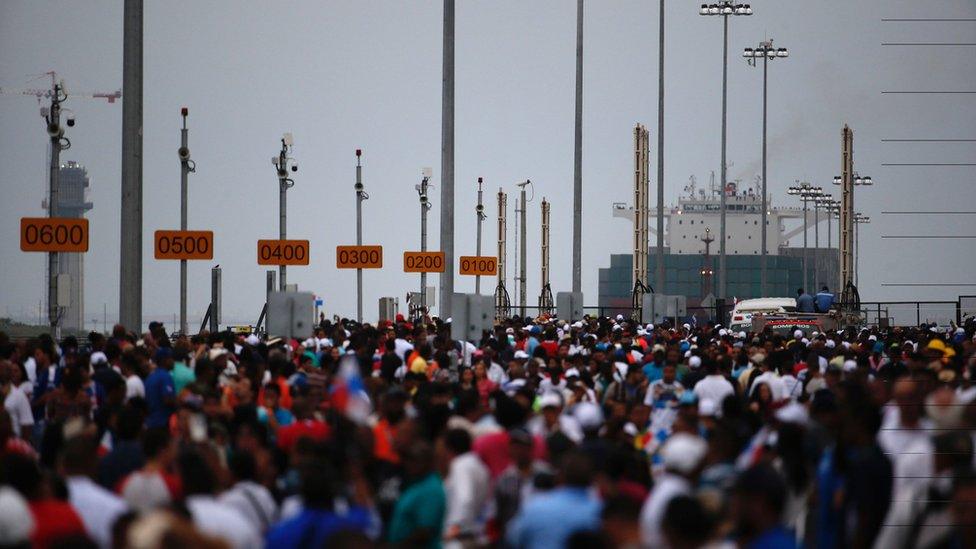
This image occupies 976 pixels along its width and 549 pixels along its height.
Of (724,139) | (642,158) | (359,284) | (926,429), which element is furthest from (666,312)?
(926,429)

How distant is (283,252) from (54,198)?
955 centimetres

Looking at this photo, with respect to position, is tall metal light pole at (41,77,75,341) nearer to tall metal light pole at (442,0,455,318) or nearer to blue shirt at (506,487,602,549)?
tall metal light pole at (442,0,455,318)

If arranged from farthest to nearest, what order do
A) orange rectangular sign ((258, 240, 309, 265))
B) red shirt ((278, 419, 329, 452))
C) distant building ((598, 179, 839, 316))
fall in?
distant building ((598, 179, 839, 316)) < orange rectangular sign ((258, 240, 309, 265)) < red shirt ((278, 419, 329, 452))

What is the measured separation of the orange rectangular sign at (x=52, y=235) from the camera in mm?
24328

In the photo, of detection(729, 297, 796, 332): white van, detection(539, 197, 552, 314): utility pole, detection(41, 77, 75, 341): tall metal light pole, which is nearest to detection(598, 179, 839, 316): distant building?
detection(539, 197, 552, 314): utility pole

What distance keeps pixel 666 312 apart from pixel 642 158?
14844mm

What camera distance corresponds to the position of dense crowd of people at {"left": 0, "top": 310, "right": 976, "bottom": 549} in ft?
25.9

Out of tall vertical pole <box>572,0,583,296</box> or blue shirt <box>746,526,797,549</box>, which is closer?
blue shirt <box>746,526,797,549</box>

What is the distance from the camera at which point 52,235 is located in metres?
24.4

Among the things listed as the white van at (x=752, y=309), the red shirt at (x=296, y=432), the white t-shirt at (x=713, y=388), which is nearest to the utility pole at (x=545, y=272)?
the white van at (x=752, y=309)

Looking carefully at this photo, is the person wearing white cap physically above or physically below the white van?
below

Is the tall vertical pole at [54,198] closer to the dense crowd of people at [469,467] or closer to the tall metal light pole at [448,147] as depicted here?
the tall metal light pole at [448,147]

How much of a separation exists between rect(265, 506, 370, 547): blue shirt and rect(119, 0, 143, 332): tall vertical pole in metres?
17.4

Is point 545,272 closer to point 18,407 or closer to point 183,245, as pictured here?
point 183,245
